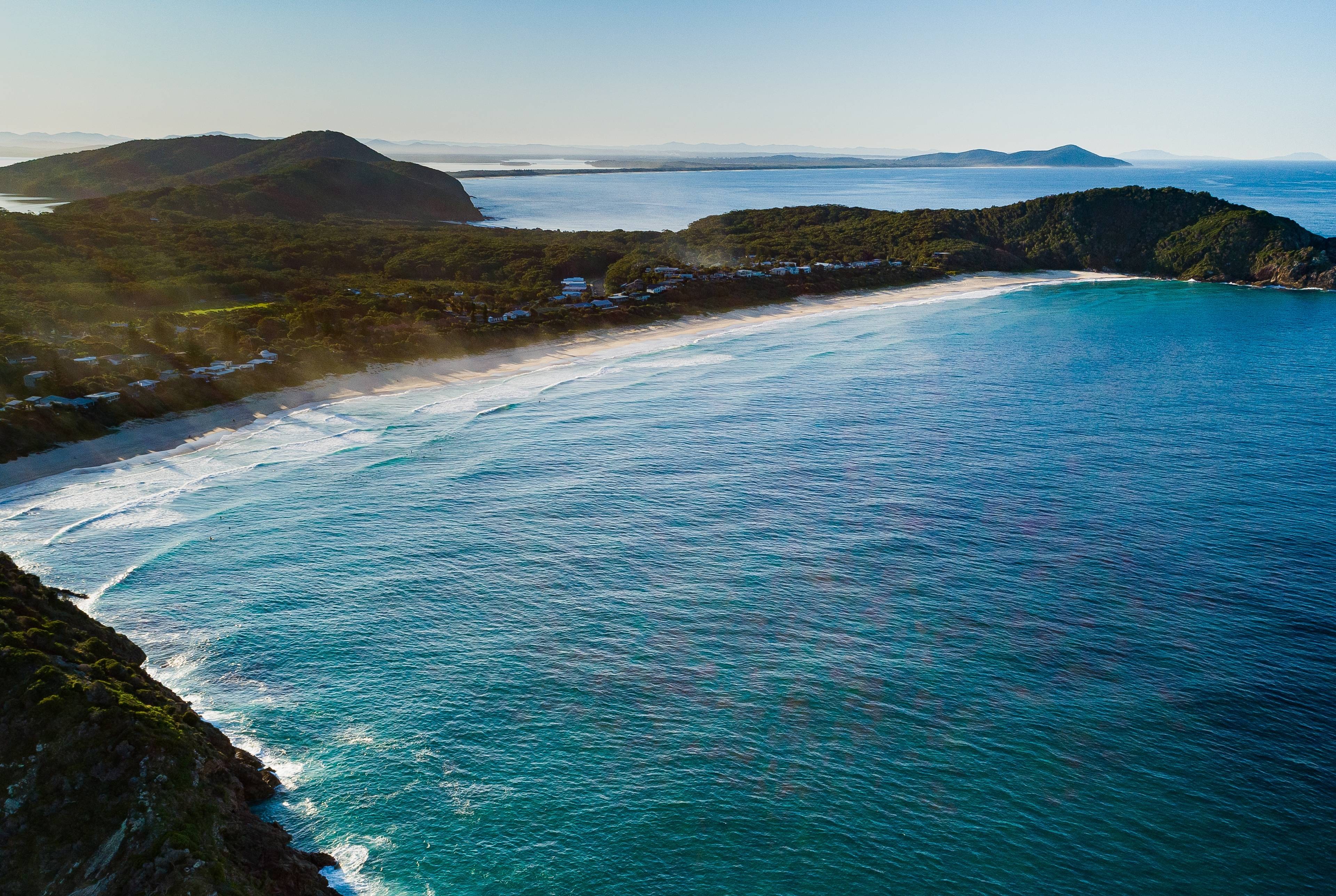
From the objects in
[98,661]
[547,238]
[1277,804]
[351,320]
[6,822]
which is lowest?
[1277,804]

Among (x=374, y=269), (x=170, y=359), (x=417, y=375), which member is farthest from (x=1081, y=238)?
(x=170, y=359)

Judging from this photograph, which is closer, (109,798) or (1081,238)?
(109,798)

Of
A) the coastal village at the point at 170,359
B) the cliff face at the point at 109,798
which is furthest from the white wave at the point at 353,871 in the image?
the coastal village at the point at 170,359

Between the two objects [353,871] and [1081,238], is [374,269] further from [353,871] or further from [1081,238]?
[1081,238]

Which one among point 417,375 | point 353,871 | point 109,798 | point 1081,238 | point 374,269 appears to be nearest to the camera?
point 109,798

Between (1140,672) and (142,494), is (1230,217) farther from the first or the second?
(142,494)

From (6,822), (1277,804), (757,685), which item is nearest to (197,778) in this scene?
(6,822)

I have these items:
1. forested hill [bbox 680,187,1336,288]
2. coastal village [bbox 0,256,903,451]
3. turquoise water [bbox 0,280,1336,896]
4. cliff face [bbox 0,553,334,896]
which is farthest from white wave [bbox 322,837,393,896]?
forested hill [bbox 680,187,1336,288]
